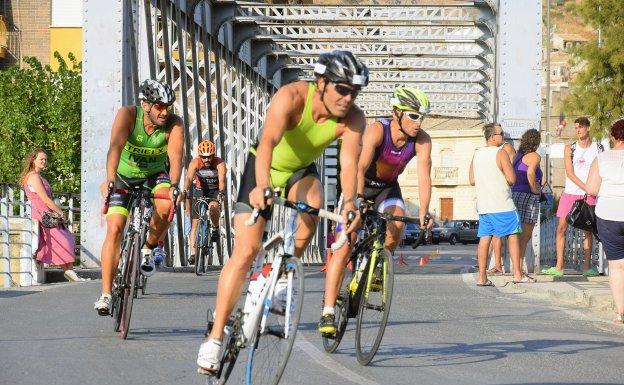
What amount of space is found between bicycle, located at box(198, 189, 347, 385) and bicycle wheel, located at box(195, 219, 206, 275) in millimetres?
12724

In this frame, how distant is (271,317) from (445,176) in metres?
103

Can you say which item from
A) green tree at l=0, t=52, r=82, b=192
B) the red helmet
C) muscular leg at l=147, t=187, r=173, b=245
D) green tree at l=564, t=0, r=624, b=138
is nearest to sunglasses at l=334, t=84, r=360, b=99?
muscular leg at l=147, t=187, r=173, b=245

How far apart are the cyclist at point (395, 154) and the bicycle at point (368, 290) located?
529 millimetres

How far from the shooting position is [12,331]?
10727 millimetres

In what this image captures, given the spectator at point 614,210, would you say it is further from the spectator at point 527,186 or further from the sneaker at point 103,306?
the spectator at point 527,186

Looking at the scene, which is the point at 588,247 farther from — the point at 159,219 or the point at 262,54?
the point at 262,54

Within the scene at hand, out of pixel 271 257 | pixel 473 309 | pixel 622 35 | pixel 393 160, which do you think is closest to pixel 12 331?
pixel 393 160

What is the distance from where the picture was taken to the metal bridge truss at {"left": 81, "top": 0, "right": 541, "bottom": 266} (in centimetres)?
1978

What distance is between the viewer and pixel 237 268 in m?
7.51

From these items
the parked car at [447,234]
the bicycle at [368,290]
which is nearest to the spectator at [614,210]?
the bicycle at [368,290]

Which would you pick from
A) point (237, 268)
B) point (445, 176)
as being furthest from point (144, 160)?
point (445, 176)

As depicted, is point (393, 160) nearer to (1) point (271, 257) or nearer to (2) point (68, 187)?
(1) point (271, 257)

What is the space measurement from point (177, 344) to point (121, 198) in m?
1.52

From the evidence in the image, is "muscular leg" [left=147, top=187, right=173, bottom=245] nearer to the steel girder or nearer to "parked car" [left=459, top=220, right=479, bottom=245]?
the steel girder
